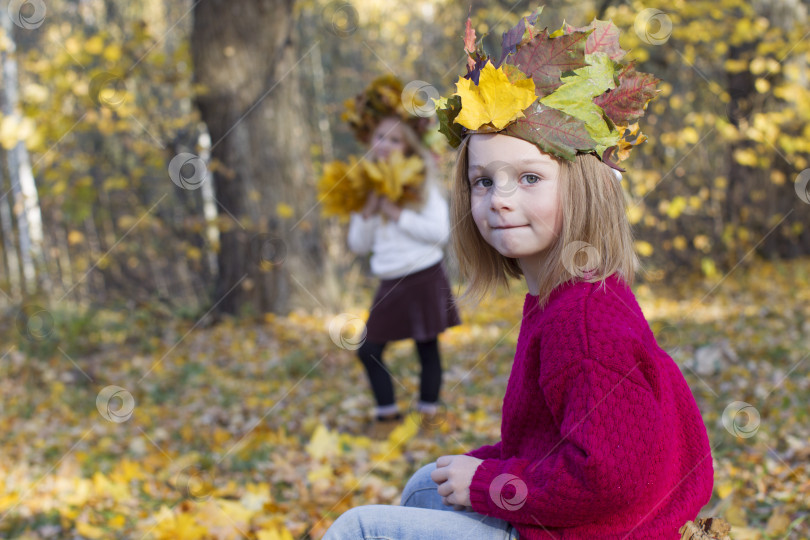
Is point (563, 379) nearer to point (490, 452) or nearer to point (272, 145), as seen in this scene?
point (490, 452)

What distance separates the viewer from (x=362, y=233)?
3941mm

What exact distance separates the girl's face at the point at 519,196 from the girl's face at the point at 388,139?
232cm

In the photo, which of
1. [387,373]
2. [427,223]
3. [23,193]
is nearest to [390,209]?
[427,223]

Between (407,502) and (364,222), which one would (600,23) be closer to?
(407,502)

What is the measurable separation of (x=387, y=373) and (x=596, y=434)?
2.63 meters

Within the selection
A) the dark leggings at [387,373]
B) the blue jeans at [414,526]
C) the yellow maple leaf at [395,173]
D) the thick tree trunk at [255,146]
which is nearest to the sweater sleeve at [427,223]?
the yellow maple leaf at [395,173]

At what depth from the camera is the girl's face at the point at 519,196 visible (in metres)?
1.41

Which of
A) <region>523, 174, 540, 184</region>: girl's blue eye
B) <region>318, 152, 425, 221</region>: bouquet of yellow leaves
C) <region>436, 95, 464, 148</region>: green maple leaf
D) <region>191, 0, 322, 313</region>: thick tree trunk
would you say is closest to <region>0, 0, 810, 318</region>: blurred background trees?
<region>191, 0, 322, 313</region>: thick tree trunk

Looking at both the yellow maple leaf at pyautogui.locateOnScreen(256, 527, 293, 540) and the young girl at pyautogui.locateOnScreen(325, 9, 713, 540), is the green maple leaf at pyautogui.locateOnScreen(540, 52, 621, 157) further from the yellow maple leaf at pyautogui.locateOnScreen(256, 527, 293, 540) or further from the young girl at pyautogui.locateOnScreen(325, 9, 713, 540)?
the yellow maple leaf at pyautogui.locateOnScreen(256, 527, 293, 540)

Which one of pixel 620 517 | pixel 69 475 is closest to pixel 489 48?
pixel 69 475

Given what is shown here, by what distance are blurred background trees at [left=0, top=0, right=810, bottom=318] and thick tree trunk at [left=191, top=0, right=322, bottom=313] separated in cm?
1

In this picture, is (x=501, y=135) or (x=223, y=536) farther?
(x=223, y=536)

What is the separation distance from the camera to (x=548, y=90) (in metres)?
1.46

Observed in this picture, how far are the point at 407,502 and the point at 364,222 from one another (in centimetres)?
245
